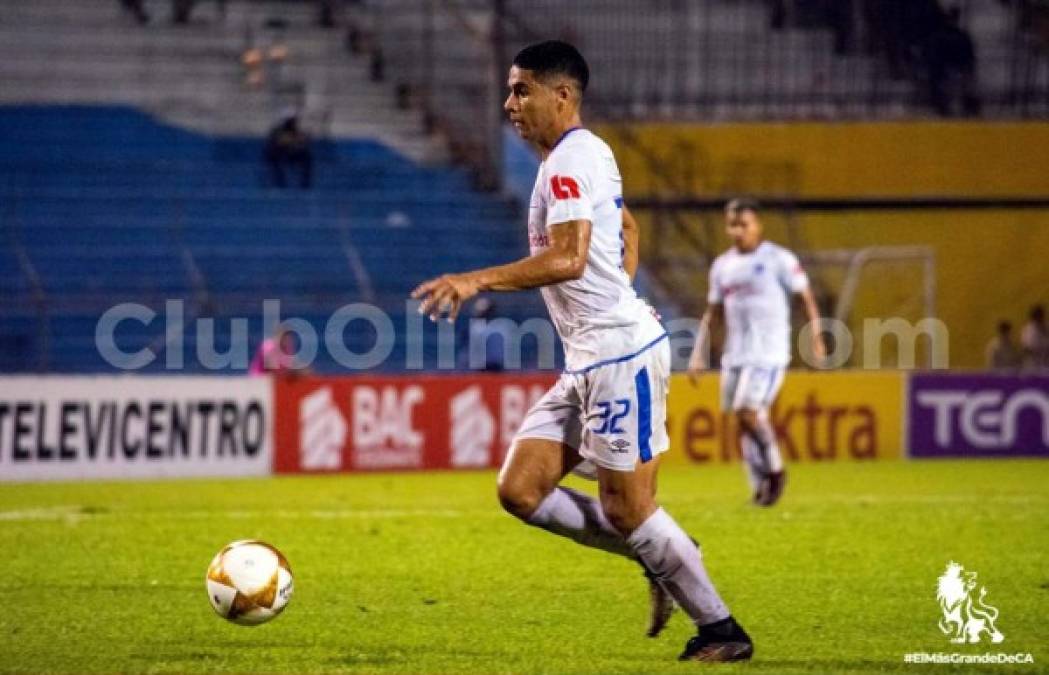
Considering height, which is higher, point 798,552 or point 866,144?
point 866,144

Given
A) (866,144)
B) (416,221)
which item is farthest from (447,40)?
(866,144)

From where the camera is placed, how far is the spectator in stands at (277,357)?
70.1ft

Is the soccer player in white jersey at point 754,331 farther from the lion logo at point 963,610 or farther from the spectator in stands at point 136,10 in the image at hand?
the spectator in stands at point 136,10

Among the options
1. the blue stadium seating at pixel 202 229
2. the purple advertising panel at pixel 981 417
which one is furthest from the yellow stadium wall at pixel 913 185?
the purple advertising panel at pixel 981 417

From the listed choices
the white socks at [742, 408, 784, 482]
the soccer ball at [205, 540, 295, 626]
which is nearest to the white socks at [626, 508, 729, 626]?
the soccer ball at [205, 540, 295, 626]

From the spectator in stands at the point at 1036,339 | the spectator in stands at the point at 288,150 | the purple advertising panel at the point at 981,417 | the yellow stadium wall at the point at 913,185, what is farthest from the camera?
the yellow stadium wall at the point at 913,185

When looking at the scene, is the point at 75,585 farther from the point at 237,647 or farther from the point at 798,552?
the point at 798,552

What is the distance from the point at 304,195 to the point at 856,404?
8.26 metres

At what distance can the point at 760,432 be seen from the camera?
623 inches

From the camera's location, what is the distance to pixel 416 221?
2702 cm

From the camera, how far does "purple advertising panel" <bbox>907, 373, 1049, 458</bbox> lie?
2319cm

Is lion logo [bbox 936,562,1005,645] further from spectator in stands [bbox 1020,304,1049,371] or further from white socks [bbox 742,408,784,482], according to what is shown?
spectator in stands [bbox 1020,304,1049,371]

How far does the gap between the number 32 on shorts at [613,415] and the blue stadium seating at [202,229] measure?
14.2 meters

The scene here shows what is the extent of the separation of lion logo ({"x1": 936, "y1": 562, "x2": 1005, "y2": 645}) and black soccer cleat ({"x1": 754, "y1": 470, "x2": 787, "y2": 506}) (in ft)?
15.1
